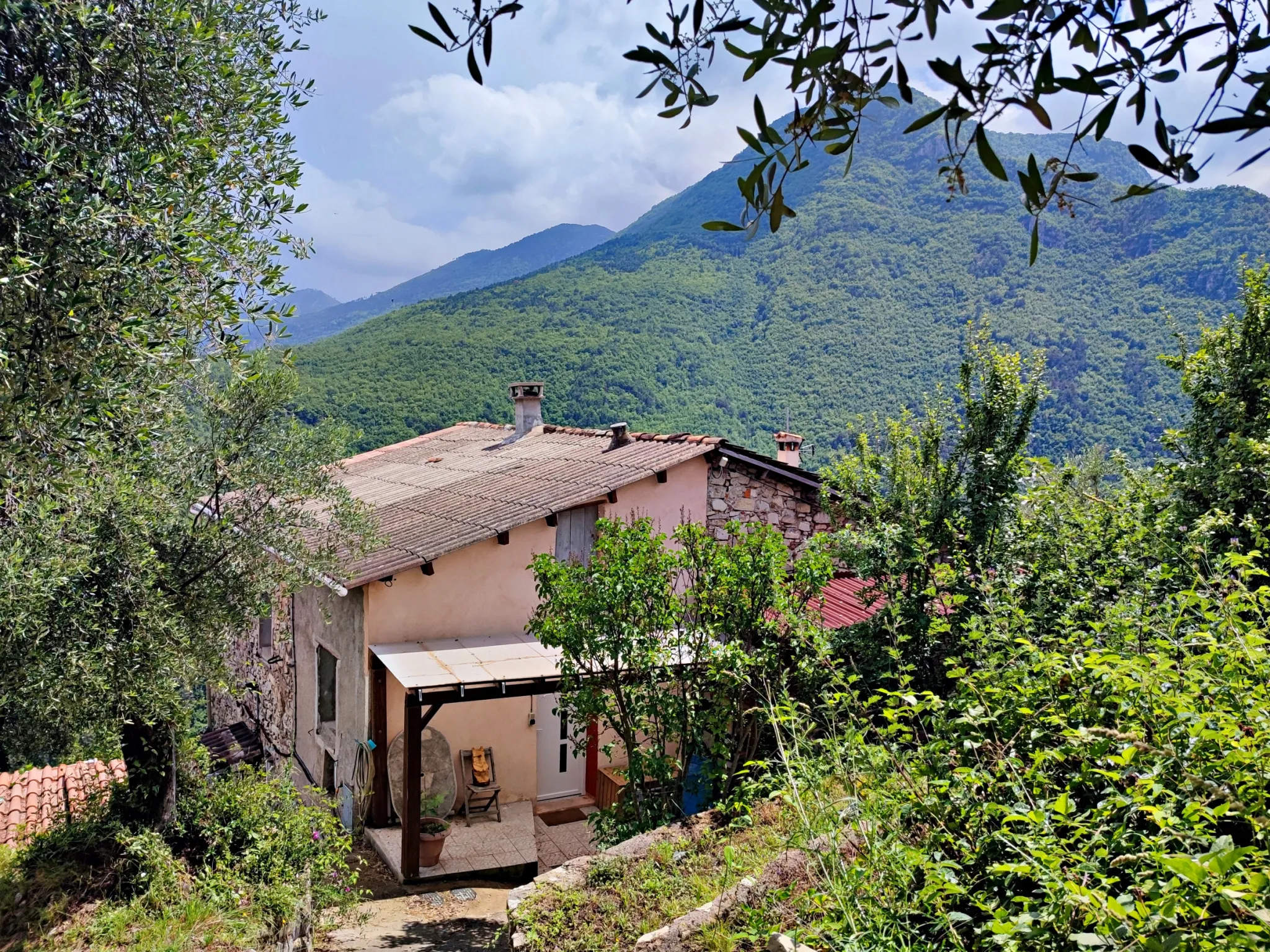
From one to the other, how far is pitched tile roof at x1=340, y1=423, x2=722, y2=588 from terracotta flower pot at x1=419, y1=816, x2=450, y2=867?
2.96 metres

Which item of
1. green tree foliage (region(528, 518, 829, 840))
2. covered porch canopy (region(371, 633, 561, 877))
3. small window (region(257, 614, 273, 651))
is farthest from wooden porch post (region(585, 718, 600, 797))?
small window (region(257, 614, 273, 651))

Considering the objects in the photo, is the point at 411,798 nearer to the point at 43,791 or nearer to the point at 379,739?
the point at 379,739

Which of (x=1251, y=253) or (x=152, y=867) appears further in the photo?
(x=1251, y=253)

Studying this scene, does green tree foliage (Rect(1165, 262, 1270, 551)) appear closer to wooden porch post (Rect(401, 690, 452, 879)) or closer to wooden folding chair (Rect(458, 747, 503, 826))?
wooden porch post (Rect(401, 690, 452, 879))

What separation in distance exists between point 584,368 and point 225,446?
2861 cm

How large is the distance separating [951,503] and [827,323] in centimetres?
3607

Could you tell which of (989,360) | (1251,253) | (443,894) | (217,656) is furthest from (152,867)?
(1251,253)

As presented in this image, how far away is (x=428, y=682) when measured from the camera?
29.3ft

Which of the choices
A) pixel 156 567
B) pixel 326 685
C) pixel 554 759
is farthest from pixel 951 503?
pixel 326 685

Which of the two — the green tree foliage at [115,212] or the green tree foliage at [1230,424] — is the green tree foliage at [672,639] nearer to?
the green tree foliage at [1230,424]

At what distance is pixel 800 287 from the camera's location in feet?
151

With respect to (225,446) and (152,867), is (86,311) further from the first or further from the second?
(152,867)

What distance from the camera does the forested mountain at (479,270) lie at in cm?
8769

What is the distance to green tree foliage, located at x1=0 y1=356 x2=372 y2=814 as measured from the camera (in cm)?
537
